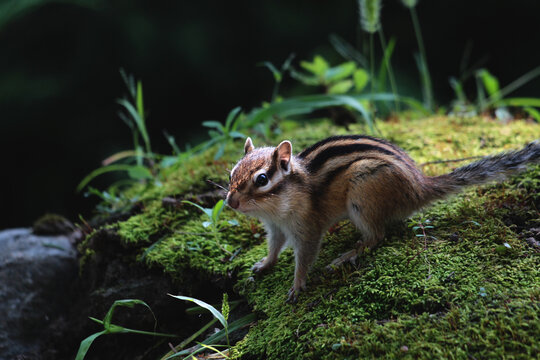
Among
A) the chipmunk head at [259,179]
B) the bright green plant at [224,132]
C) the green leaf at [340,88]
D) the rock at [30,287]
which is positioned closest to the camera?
the chipmunk head at [259,179]

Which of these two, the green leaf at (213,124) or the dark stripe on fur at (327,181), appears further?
the green leaf at (213,124)

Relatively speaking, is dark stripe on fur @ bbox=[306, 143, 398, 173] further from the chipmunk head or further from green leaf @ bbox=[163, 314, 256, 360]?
green leaf @ bbox=[163, 314, 256, 360]

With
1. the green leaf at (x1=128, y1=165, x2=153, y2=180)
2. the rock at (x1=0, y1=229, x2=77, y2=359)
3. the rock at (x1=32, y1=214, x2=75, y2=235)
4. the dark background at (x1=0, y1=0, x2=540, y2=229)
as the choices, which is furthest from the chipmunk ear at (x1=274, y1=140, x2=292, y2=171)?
the dark background at (x1=0, y1=0, x2=540, y2=229)

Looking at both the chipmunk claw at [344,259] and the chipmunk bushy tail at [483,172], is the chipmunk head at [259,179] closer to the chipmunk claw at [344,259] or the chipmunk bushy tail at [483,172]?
the chipmunk claw at [344,259]

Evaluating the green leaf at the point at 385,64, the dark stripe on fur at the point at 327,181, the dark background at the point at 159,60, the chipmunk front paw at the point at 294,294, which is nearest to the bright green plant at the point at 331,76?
the green leaf at the point at 385,64

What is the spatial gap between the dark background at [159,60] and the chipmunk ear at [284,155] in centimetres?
314

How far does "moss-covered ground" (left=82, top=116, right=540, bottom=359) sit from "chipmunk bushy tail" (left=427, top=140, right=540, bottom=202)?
0.61 feet

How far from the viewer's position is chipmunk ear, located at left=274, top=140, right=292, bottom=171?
2637mm

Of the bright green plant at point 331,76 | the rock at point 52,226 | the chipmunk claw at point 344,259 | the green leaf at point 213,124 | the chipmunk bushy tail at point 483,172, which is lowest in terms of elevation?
the chipmunk claw at point 344,259

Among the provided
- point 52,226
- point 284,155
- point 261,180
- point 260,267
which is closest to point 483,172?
point 284,155

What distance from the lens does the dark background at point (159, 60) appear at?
5.64m

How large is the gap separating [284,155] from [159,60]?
11.9 feet

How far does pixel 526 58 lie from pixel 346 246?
456cm

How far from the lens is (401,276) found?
238 cm
